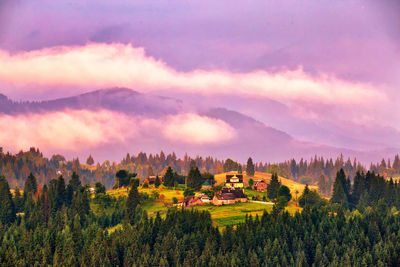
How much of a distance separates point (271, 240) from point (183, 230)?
2871 centimetres

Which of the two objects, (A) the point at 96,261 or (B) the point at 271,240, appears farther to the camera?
(B) the point at 271,240

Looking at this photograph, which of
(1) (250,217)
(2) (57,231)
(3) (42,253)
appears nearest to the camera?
(3) (42,253)

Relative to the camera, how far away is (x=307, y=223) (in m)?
180

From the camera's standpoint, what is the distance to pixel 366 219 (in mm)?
184250

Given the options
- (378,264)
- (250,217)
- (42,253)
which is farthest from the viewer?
(250,217)

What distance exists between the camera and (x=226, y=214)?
19888 cm

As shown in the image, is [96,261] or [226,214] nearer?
[96,261]

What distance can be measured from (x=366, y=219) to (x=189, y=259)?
2460 inches

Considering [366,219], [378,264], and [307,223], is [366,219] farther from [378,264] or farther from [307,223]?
[378,264]

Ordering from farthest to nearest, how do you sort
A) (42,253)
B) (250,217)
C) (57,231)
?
(57,231), (250,217), (42,253)

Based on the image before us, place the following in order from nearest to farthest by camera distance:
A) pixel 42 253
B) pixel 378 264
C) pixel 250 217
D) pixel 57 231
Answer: pixel 378 264 < pixel 42 253 < pixel 250 217 < pixel 57 231

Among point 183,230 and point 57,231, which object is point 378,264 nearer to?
point 183,230

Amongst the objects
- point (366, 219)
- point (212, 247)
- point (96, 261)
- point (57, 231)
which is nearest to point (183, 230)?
point (212, 247)

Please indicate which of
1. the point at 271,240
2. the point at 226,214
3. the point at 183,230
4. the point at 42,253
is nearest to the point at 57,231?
the point at 42,253
